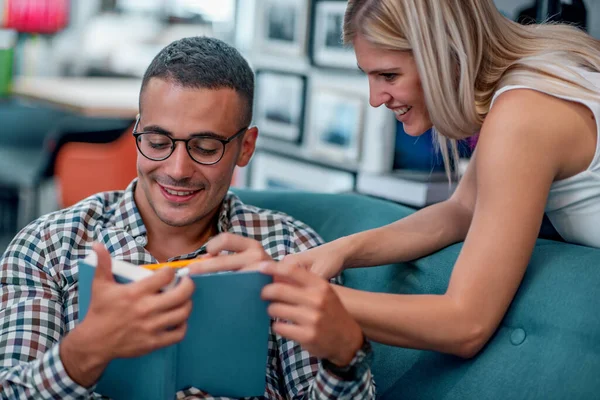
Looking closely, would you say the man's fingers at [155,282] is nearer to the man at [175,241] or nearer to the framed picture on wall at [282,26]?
the man at [175,241]

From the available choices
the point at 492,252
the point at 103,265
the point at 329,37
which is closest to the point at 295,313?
the point at 103,265

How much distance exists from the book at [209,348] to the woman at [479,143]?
0.19 m

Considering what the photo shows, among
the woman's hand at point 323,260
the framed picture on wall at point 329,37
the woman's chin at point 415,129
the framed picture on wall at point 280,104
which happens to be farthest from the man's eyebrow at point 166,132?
the framed picture on wall at point 280,104

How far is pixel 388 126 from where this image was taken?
3.03m

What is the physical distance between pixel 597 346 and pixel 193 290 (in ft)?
2.31

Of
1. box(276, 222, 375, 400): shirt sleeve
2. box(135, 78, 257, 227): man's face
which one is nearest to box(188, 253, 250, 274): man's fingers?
box(276, 222, 375, 400): shirt sleeve

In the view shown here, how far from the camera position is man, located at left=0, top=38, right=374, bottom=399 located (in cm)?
126

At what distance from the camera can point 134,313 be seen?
116cm

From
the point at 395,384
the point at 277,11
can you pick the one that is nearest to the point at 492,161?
the point at 395,384

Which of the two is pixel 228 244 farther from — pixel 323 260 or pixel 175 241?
pixel 175 241

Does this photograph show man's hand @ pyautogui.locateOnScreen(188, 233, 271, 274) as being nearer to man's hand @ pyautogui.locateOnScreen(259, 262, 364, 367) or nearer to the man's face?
man's hand @ pyautogui.locateOnScreen(259, 262, 364, 367)

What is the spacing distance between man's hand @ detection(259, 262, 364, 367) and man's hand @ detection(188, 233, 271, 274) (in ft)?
0.25

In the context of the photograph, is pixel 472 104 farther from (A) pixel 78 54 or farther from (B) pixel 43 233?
(A) pixel 78 54

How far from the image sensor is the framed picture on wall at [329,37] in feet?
10.7
